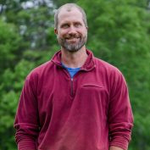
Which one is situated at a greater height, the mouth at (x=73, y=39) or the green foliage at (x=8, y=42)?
the mouth at (x=73, y=39)

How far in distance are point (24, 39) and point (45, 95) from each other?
76.6 ft

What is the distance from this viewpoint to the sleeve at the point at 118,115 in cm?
342

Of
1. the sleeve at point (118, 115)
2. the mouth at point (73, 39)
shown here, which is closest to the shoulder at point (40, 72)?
the mouth at point (73, 39)

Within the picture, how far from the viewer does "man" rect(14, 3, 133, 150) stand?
11.0 ft

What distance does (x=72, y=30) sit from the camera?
3373 mm

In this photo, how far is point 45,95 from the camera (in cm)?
342

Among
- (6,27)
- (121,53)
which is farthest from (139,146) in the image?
(6,27)

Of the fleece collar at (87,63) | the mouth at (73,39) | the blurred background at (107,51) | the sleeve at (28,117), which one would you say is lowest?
the blurred background at (107,51)

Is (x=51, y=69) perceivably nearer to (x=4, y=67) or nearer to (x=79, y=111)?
(x=79, y=111)

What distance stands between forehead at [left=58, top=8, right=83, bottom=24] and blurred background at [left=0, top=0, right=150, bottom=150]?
18.4m

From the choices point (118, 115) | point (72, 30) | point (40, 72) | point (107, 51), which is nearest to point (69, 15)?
point (72, 30)

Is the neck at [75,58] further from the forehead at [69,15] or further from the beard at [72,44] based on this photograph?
the forehead at [69,15]

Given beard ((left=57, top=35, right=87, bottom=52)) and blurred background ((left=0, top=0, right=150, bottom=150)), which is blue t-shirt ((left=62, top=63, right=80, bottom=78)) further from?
blurred background ((left=0, top=0, right=150, bottom=150))

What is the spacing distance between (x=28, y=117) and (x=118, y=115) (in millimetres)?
573
